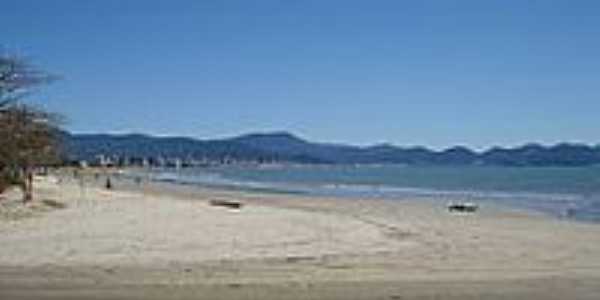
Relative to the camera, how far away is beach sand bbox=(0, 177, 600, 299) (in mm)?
14984

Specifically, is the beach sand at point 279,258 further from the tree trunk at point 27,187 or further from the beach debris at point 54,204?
the tree trunk at point 27,187

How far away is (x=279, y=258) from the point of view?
19.8m

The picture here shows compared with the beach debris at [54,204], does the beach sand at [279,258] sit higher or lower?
lower

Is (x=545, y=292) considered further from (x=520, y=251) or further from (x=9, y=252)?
(x=9, y=252)

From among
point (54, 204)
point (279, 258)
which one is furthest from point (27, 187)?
point (279, 258)

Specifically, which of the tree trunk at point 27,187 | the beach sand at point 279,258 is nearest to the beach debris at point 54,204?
the tree trunk at point 27,187

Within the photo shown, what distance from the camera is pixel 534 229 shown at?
32344mm

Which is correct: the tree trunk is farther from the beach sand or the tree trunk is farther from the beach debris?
the beach sand

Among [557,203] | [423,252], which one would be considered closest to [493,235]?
[423,252]

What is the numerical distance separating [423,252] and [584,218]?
20.9 meters

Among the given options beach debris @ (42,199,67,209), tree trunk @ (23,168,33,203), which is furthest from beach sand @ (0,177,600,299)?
tree trunk @ (23,168,33,203)

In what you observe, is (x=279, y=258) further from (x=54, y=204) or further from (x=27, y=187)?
(x=27, y=187)

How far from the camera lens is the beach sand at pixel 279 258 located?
590 inches

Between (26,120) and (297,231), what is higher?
(26,120)
